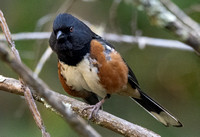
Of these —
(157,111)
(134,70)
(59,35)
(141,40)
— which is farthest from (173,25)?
(134,70)

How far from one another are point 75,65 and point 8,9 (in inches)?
108

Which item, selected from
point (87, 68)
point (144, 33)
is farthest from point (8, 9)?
point (87, 68)

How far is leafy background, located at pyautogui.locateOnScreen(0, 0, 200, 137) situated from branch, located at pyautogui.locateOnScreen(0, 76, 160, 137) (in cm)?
210

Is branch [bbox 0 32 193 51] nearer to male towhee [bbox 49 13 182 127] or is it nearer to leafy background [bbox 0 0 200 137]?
male towhee [bbox 49 13 182 127]

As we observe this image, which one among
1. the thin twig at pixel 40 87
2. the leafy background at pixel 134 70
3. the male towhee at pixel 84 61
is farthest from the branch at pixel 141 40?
the thin twig at pixel 40 87

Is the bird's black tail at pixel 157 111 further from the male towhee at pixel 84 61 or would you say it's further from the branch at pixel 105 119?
the branch at pixel 105 119

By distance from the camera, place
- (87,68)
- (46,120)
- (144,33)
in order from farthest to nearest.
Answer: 1. (144,33)
2. (46,120)
3. (87,68)

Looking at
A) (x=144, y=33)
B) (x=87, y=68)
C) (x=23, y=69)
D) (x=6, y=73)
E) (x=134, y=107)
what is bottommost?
(x=6, y=73)

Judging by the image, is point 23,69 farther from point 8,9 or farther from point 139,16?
point 8,9

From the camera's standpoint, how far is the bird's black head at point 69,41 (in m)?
2.79

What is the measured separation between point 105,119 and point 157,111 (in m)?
0.88

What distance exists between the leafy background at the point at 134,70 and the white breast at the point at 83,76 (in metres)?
1.85

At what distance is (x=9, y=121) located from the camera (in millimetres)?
4734

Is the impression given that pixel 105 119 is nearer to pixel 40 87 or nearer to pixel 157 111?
pixel 157 111
